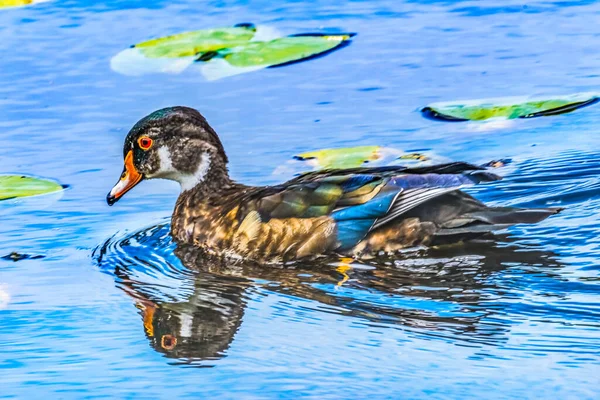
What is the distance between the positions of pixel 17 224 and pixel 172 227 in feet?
3.44

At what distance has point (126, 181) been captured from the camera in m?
9.58

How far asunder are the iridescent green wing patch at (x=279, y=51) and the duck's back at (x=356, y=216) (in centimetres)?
339

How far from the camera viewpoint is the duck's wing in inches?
344

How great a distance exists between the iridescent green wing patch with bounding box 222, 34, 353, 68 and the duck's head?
253 cm

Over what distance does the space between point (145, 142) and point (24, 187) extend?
37.7 inches

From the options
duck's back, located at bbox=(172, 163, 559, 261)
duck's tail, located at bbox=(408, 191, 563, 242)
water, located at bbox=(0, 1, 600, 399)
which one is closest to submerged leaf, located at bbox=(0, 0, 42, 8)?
water, located at bbox=(0, 1, 600, 399)

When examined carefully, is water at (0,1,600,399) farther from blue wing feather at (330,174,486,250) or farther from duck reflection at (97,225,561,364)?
blue wing feather at (330,174,486,250)

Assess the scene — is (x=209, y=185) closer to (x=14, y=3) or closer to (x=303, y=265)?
(x=303, y=265)

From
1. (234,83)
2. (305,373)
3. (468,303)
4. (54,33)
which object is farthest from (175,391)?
(54,33)

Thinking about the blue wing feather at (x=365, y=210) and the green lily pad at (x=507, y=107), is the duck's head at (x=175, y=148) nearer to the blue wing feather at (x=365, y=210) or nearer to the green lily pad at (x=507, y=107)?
the blue wing feather at (x=365, y=210)

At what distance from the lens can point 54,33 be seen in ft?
44.6

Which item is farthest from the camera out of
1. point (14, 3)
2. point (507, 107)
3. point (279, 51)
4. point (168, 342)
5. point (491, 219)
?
point (14, 3)

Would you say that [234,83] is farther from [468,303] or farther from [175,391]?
[175,391]

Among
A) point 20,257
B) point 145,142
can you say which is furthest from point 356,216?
point 20,257
